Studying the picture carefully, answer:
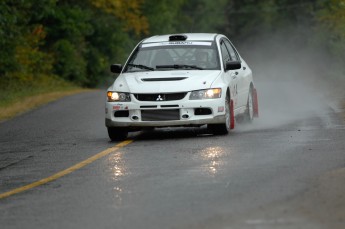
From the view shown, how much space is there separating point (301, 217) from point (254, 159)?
13.7ft

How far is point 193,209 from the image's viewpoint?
368 inches

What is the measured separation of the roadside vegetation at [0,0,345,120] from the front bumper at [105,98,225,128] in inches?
579

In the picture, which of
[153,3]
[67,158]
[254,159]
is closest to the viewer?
[254,159]

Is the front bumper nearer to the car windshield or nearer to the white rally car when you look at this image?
the white rally car

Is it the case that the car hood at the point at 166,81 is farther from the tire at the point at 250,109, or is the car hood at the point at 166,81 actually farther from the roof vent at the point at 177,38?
the tire at the point at 250,109

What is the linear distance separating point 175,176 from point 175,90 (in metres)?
4.84

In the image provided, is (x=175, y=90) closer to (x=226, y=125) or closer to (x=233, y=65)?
(x=226, y=125)

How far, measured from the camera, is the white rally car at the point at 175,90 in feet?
53.6

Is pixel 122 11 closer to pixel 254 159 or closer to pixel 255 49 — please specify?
pixel 255 49

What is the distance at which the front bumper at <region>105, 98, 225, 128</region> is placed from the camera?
16312mm

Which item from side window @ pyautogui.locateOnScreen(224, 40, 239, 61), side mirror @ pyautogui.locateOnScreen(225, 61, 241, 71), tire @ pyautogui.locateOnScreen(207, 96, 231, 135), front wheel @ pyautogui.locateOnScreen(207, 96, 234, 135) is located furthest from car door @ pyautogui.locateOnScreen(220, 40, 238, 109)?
tire @ pyautogui.locateOnScreen(207, 96, 231, 135)

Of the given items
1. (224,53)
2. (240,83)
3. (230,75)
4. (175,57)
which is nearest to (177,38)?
(175,57)

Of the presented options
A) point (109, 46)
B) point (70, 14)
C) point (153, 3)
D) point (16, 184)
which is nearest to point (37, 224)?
point (16, 184)

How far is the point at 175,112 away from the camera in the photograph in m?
16.3
